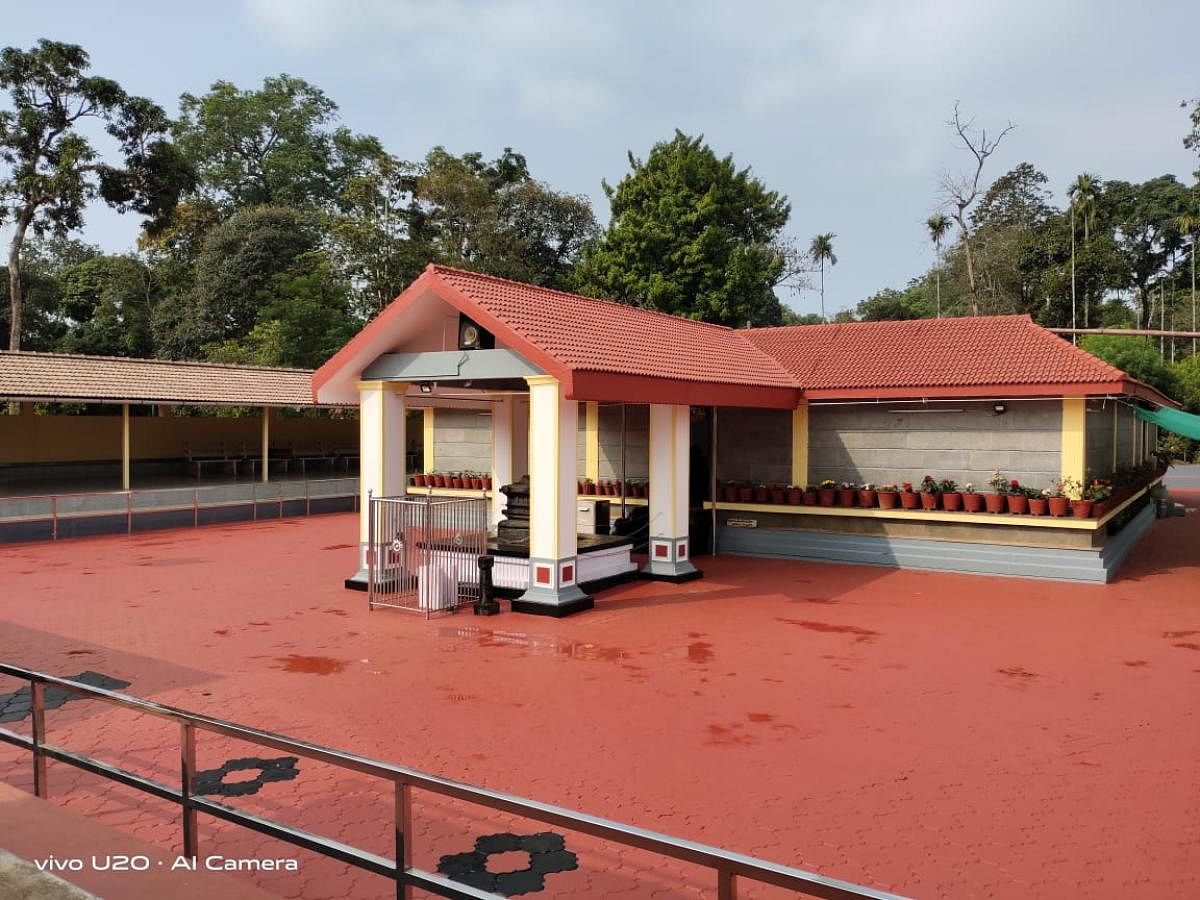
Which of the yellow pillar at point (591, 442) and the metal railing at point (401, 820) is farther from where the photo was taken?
the yellow pillar at point (591, 442)

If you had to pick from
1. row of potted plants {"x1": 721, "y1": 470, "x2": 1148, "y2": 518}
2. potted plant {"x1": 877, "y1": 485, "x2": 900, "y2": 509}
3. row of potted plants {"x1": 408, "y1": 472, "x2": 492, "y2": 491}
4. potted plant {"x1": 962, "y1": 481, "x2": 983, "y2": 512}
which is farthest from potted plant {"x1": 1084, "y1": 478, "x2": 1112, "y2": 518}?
row of potted plants {"x1": 408, "y1": 472, "x2": 492, "y2": 491}

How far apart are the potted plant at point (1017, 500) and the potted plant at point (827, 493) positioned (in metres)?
2.66

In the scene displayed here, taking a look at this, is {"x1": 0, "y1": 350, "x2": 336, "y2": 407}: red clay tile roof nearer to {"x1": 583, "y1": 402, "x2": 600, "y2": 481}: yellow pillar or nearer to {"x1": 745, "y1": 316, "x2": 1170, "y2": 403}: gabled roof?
{"x1": 583, "y1": 402, "x2": 600, "y2": 481}: yellow pillar

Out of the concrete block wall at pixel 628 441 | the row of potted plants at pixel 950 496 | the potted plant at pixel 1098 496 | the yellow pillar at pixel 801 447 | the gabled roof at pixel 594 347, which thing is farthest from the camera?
the concrete block wall at pixel 628 441

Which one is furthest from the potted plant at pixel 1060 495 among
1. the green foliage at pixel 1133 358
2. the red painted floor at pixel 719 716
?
the green foliage at pixel 1133 358

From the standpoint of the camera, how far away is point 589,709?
277 inches

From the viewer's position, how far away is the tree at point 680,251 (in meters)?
33.1

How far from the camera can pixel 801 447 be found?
15094 millimetres

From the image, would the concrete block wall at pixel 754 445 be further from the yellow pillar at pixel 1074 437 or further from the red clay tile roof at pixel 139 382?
the red clay tile roof at pixel 139 382

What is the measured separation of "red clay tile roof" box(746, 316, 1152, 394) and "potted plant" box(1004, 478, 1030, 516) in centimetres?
164

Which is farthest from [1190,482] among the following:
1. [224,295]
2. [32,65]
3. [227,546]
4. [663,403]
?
[32,65]

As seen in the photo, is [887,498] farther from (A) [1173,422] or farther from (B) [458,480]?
(B) [458,480]

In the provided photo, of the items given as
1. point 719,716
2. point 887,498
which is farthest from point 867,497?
point 719,716

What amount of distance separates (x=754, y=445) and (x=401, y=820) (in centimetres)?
1305
